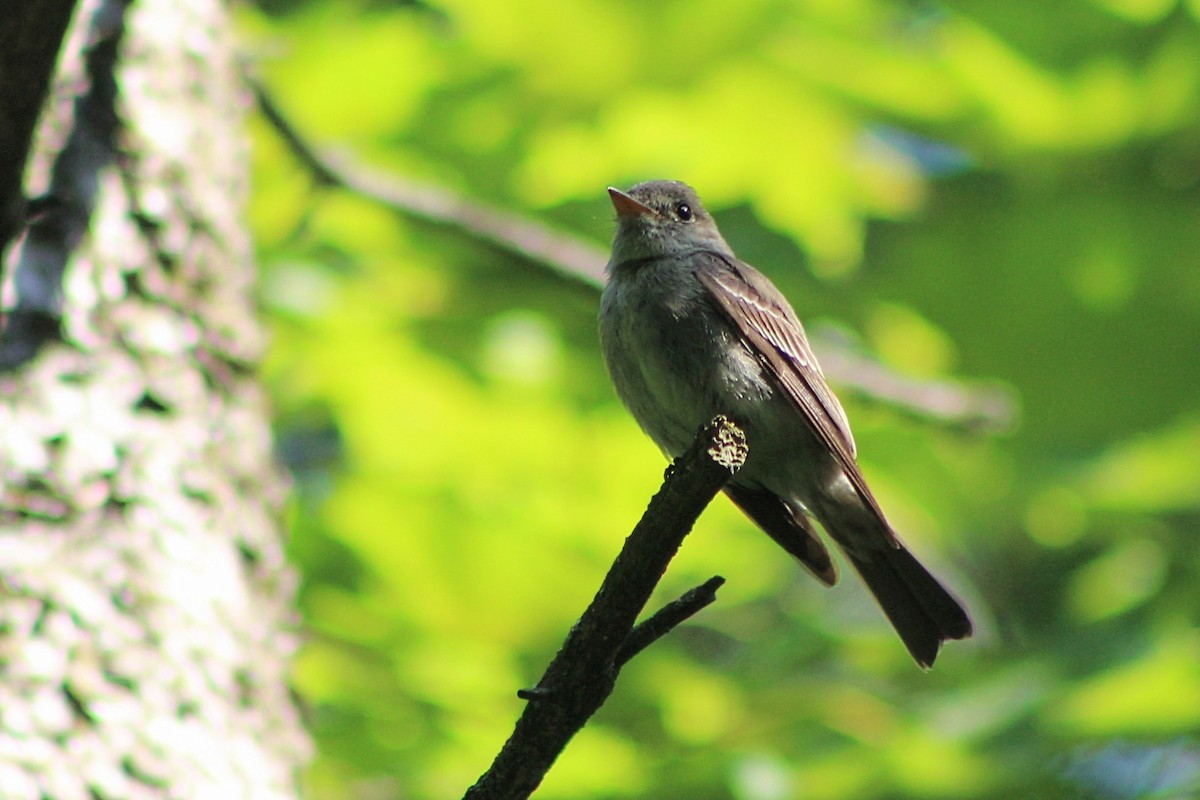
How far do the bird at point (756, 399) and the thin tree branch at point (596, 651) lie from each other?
1812 millimetres

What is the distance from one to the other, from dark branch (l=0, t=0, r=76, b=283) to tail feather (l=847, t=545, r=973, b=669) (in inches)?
116

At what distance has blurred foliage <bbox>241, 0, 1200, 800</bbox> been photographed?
5.28 metres

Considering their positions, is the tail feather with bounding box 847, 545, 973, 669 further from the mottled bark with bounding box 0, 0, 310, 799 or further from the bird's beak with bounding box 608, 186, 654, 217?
the mottled bark with bounding box 0, 0, 310, 799

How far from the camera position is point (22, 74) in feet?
8.68

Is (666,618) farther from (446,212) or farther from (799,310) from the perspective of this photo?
(799,310)

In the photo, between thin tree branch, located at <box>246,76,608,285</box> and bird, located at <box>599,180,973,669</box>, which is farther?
thin tree branch, located at <box>246,76,608,285</box>

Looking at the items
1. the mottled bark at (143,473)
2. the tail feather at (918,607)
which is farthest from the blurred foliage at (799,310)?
the mottled bark at (143,473)

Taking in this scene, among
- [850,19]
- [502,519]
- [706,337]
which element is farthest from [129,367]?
[850,19]

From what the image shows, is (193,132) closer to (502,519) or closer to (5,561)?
(5,561)

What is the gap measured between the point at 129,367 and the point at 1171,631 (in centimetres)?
443

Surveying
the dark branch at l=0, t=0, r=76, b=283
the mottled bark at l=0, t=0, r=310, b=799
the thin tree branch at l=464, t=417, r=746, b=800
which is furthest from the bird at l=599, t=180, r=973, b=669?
the dark branch at l=0, t=0, r=76, b=283

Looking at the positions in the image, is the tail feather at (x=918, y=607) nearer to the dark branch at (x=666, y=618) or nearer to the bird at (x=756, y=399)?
the bird at (x=756, y=399)

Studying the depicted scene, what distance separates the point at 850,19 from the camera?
5891 mm

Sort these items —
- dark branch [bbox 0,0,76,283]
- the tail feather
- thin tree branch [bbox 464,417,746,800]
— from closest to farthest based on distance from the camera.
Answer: thin tree branch [bbox 464,417,746,800]
dark branch [bbox 0,0,76,283]
the tail feather
